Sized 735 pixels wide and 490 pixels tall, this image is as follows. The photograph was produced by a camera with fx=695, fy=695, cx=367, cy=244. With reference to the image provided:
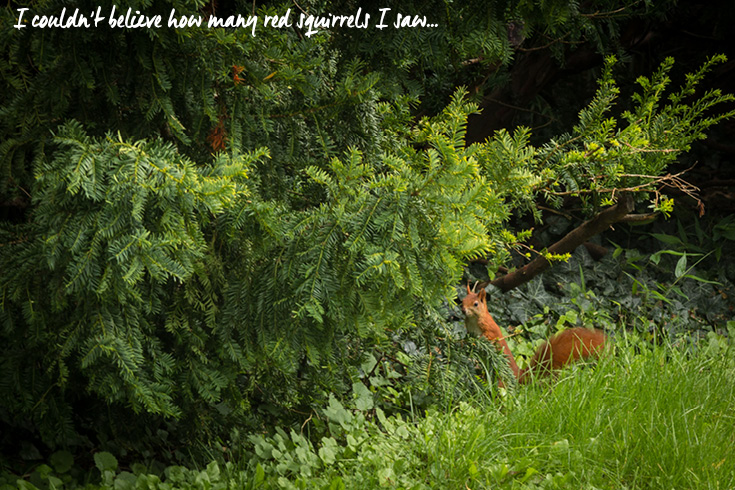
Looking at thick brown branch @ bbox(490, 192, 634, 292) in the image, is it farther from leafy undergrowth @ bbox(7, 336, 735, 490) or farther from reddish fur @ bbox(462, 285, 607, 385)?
leafy undergrowth @ bbox(7, 336, 735, 490)

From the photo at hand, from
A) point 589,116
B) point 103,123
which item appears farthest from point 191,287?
point 589,116

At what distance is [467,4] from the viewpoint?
224 cm

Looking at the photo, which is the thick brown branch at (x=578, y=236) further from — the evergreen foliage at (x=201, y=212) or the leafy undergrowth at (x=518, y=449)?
the evergreen foliage at (x=201, y=212)

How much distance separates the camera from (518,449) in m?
2.52

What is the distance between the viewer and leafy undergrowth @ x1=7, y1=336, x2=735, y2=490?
238cm

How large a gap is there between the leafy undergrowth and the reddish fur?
450 millimetres

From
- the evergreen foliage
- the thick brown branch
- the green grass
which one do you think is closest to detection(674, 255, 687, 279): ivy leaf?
the thick brown branch

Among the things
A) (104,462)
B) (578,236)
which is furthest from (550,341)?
(104,462)

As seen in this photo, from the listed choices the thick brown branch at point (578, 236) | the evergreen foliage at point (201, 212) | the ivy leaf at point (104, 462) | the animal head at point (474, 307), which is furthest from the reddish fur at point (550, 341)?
the ivy leaf at point (104, 462)

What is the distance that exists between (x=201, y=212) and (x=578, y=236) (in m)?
2.39

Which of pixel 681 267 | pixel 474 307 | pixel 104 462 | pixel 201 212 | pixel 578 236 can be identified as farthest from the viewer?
pixel 681 267

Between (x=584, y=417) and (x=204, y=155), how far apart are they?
1.70m

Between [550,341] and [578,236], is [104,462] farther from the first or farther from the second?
[578,236]

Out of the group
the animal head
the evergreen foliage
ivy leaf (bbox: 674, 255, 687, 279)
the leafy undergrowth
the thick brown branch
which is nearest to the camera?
the evergreen foliage
